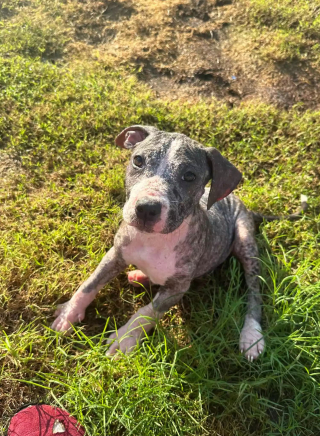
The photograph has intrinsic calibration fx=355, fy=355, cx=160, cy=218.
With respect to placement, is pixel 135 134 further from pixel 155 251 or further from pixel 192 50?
pixel 192 50

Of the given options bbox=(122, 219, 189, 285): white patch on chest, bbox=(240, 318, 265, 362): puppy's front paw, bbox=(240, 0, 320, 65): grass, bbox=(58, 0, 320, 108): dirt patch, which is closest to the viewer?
bbox=(122, 219, 189, 285): white patch on chest

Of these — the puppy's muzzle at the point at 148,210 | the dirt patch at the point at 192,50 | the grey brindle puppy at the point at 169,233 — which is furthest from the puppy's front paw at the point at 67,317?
the dirt patch at the point at 192,50

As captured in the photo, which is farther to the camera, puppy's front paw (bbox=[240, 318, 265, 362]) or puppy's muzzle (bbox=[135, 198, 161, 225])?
puppy's front paw (bbox=[240, 318, 265, 362])

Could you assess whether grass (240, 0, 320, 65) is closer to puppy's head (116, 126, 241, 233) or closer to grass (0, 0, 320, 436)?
grass (0, 0, 320, 436)

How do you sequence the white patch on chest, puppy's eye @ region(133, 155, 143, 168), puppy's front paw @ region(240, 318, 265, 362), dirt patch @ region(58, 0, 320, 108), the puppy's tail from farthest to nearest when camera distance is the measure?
dirt patch @ region(58, 0, 320, 108) < the puppy's tail < puppy's front paw @ region(240, 318, 265, 362) < the white patch on chest < puppy's eye @ region(133, 155, 143, 168)

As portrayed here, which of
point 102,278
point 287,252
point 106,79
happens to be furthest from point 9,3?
point 287,252

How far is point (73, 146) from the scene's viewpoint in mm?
5047

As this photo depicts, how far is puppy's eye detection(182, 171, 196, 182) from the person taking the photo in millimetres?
2803

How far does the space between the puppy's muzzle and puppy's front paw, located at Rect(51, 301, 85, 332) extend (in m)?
1.43

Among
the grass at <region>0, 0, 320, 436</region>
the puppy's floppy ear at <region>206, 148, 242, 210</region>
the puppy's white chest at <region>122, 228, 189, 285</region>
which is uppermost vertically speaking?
the puppy's floppy ear at <region>206, 148, 242, 210</region>

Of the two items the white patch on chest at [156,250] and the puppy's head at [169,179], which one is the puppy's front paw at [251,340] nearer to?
the white patch on chest at [156,250]

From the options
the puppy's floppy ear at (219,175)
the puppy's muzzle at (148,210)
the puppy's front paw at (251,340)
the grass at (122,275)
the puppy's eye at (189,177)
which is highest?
the puppy's muzzle at (148,210)

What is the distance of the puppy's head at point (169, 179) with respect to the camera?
2496 mm

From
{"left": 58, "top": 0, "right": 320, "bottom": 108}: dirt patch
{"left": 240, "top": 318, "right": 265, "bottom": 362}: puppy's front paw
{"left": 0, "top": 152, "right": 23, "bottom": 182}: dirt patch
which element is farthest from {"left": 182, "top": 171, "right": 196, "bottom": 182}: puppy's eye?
{"left": 58, "top": 0, "right": 320, "bottom": 108}: dirt patch
